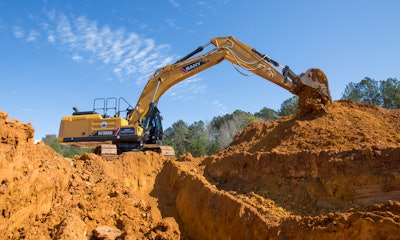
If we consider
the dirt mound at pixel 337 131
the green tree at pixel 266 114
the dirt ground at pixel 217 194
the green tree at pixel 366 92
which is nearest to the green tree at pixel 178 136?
the green tree at pixel 266 114

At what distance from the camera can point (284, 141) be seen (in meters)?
10.9

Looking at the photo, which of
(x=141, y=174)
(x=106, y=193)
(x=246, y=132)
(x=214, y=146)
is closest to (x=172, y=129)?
(x=214, y=146)

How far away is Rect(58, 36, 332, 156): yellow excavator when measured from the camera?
1215 cm

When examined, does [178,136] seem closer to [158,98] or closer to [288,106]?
[288,106]

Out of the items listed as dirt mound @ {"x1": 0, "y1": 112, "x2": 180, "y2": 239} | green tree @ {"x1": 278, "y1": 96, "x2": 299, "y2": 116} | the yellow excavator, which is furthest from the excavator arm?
green tree @ {"x1": 278, "y1": 96, "x2": 299, "y2": 116}

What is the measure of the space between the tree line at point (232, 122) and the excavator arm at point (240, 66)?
15096mm

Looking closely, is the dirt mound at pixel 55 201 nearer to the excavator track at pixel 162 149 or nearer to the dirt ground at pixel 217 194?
the dirt ground at pixel 217 194

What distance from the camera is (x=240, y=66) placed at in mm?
12703

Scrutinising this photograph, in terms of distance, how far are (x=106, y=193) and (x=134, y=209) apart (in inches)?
29.6

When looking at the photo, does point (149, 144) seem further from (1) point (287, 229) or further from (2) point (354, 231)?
(2) point (354, 231)

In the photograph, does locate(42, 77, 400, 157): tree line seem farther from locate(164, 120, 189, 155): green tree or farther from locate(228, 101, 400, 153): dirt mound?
locate(228, 101, 400, 153): dirt mound

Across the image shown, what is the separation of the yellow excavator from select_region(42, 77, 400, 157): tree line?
15.2m

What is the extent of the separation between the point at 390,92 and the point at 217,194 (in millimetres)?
22128

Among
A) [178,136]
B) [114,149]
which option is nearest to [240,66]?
[114,149]
